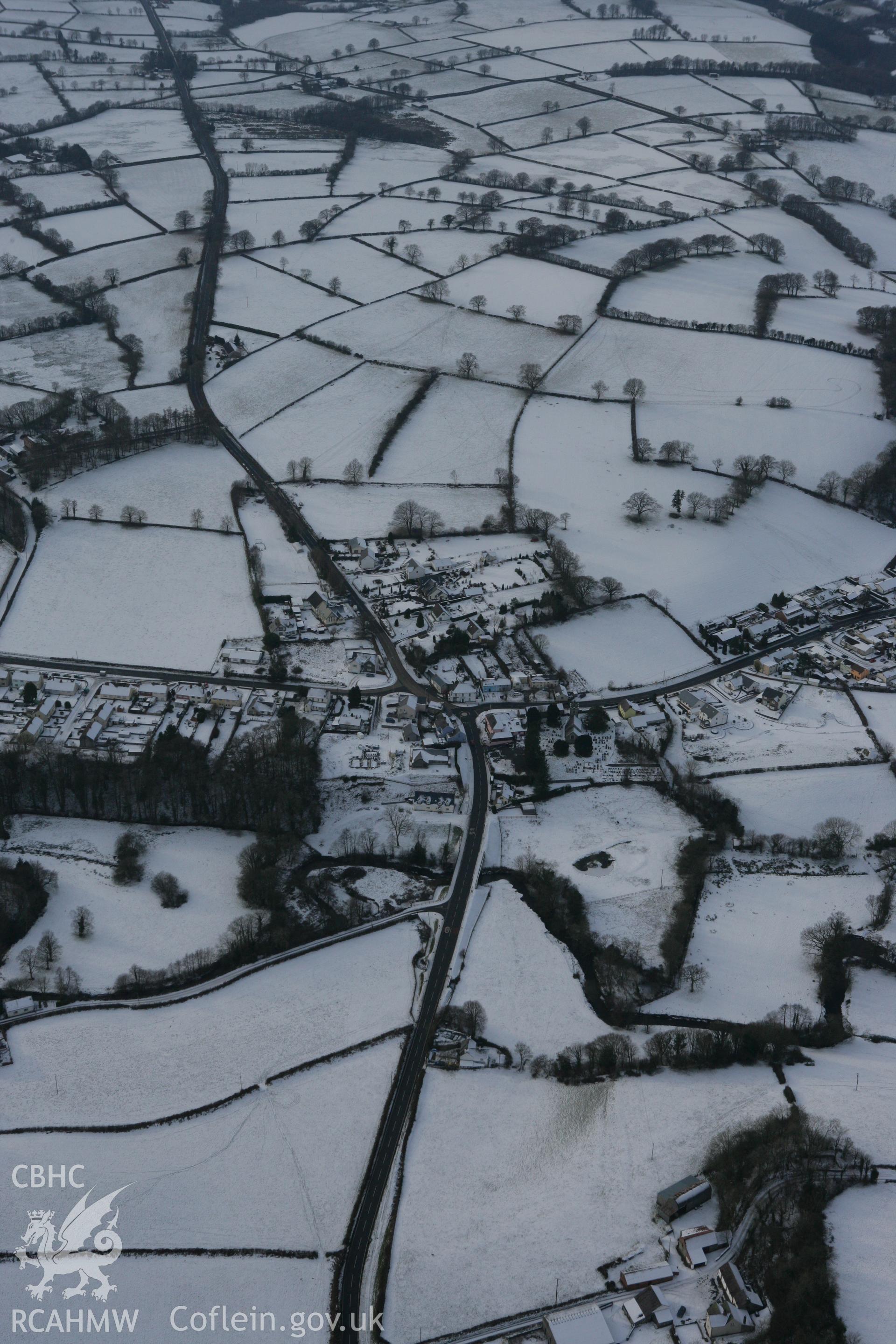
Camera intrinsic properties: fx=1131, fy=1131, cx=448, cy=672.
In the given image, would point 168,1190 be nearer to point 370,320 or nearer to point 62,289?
point 370,320

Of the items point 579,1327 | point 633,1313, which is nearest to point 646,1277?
point 633,1313

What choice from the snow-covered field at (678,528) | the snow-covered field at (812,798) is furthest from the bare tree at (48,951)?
the snow-covered field at (678,528)

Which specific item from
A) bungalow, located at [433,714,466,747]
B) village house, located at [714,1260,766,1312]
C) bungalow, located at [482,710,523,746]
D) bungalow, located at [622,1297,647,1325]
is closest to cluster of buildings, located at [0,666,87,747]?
bungalow, located at [433,714,466,747]

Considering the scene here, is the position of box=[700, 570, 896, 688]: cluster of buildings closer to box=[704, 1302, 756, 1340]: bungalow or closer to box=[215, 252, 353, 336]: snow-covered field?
box=[704, 1302, 756, 1340]: bungalow

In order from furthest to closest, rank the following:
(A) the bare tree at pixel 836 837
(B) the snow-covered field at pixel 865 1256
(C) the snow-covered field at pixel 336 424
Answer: (C) the snow-covered field at pixel 336 424, (A) the bare tree at pixel 836 837, (B) the snow-covered field at pixel 865 1256

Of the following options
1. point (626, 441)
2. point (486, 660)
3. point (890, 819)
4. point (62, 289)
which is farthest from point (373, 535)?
point (62, 289)

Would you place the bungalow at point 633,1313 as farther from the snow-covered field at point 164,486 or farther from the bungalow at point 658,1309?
the snow-covered field at point 164,486
